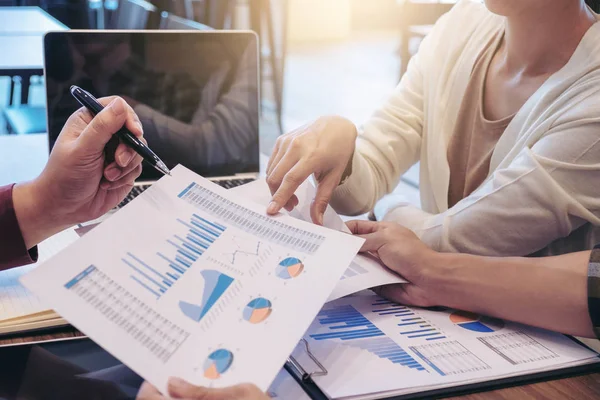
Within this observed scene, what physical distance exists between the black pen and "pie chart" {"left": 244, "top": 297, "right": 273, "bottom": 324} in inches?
10.0

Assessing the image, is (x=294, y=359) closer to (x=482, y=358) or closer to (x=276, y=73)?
(x=482, y=358)

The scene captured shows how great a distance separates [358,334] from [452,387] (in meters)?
0.14

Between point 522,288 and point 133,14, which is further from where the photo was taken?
point 133,14

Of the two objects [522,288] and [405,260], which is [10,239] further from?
[522,288]

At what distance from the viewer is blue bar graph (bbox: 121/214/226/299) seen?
71 centimetres

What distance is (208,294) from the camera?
71 cm

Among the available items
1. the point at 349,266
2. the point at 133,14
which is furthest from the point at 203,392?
the point at 133,14

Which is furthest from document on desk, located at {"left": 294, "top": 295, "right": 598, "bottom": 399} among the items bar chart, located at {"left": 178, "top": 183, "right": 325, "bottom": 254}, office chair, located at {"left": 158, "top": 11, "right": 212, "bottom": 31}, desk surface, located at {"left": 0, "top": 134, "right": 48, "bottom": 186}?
office chair, located at {"left": 158, "top": 11, "right": 212, "bottom": 31}

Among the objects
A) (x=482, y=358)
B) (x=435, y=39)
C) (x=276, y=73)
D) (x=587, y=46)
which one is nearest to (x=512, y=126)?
(x=587, y=46)

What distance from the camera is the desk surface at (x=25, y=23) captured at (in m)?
2.78

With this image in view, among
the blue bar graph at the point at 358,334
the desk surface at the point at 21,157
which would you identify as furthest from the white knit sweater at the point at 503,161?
the desk surface at the point at 21,157

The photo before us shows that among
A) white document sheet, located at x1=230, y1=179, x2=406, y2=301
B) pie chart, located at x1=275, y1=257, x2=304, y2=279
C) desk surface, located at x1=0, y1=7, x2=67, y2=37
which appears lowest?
desk surface, located at x1=0, y1=7, x2=67, y2=37

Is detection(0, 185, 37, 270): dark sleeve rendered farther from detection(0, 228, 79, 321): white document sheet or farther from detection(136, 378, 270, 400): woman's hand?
detection(136, 378, 270, 400): woman's hand

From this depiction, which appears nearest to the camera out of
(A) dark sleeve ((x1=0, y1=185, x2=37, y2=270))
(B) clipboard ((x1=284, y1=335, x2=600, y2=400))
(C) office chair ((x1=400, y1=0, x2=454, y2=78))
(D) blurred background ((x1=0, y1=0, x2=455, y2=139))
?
(B) clipboard ((x1=284, y1=335, x2=600, y2=400))
